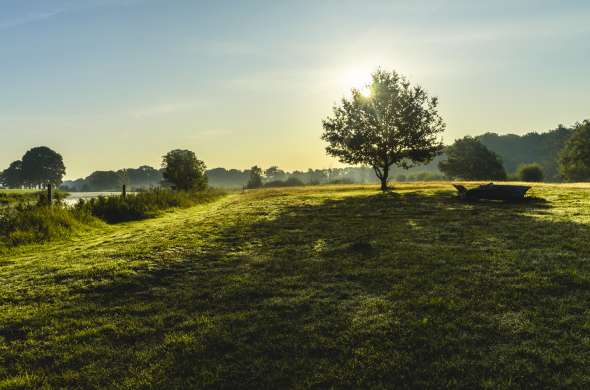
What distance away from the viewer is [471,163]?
309 feet

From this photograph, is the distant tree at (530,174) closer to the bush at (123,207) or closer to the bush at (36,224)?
the bush at (123,207)

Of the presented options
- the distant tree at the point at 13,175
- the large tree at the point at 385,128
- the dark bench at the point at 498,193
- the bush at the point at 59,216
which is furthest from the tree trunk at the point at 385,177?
the distant tree at the point at 13,175

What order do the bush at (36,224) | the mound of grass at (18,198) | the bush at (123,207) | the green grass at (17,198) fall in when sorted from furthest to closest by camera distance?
the bush at (123,207) → the green grass at (17,198) → the mound of grass at (18,198) → the bush at (36,224)

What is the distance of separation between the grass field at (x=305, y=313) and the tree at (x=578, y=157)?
82.0 m

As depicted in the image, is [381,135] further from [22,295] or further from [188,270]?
[22,295]

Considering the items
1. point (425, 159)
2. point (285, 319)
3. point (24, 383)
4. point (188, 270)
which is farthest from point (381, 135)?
point (24, 383)

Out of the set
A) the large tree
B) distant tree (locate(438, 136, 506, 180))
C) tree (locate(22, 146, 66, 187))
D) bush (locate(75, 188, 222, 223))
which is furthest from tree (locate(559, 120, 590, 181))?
tree (locate(22, 146, 66, 187))

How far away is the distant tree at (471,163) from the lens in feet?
301

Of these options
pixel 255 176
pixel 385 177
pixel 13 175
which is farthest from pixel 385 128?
pixel 13 175

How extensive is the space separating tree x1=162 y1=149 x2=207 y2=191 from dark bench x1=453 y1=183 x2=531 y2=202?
41485mm

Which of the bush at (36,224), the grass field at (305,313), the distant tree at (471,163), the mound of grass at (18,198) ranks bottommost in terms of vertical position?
the grass field at (305,313)

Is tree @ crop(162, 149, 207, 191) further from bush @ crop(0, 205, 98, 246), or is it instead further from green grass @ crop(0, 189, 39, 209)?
bush @ crop(0, 205, 98, 246)

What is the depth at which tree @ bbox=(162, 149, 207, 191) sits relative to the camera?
56.6 metres

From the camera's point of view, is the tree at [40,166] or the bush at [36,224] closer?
the bush at [36,224]
